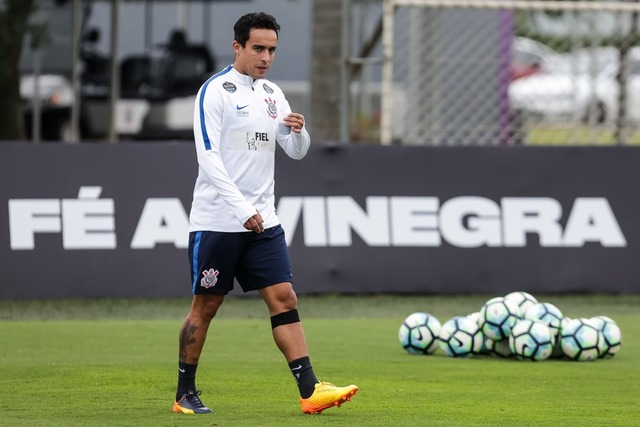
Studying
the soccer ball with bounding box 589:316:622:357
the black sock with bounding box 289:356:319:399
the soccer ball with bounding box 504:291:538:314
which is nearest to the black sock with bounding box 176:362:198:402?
the black sock with bounding box 289:356:319:399

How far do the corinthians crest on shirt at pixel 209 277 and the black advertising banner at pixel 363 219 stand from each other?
5884 millimetres

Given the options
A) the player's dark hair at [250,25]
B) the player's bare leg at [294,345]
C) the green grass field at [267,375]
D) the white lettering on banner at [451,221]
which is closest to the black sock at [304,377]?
the player's bare leg at [294,345]

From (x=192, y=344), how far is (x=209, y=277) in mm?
402

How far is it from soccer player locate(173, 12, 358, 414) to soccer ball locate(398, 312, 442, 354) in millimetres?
2767

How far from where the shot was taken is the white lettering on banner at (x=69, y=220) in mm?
12852

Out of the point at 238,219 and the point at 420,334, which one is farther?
the point at 420,334

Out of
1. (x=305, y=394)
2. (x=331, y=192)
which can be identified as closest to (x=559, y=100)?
(x=331, y=192)

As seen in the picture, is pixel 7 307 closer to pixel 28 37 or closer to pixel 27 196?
pixel 27 196

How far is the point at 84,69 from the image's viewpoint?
22.7 metres

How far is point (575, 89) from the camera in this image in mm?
16797

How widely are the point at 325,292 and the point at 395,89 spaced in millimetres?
4265

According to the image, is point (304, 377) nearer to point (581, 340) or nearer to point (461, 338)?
point (461, 338)

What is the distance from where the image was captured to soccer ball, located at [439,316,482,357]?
976 centimetres

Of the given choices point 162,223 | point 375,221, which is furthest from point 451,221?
point 162,223
